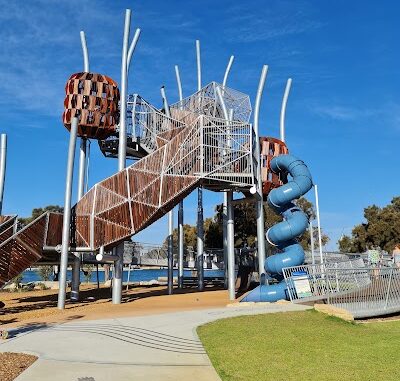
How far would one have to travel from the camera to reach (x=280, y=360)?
878 cm

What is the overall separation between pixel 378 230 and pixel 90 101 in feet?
127

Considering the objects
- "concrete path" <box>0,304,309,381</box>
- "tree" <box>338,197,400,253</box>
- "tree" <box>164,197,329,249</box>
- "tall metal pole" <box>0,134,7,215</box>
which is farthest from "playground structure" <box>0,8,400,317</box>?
"tree" <box>338,197,400,253</box>

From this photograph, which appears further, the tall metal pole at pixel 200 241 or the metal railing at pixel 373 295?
the tall metal pole at pixel 200 241

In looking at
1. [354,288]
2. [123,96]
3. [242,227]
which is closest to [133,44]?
[123,96]

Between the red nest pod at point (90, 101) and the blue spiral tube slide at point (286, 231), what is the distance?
34.9 feet

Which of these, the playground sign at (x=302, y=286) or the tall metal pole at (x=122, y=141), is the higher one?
the tall metal pole at (x=122, y=141)

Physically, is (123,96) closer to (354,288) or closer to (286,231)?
(286,231)

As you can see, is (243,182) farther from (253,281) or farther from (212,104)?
(253,281)

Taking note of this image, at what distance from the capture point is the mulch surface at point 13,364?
760 cm

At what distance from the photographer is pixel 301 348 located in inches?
387

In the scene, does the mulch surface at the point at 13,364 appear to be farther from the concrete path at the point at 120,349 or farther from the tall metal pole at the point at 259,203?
the tall metal pole at the point at 259,203

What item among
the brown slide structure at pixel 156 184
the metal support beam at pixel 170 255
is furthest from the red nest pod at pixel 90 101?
the metal support beam at pixel 170 255

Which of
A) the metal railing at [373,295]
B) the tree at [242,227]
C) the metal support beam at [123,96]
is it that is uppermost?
the metal support beam at [123,96]

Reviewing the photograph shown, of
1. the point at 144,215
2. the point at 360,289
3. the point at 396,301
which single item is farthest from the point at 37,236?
the point at 396,301
